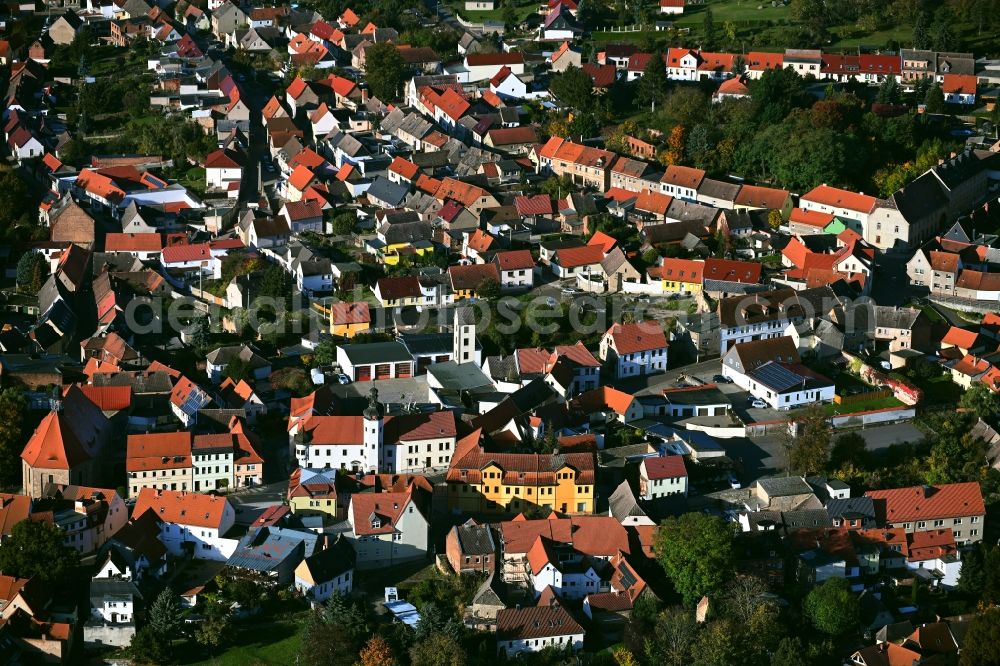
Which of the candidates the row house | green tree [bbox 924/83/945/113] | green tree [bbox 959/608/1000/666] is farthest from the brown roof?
green tree [bbox 924/83/945/113]

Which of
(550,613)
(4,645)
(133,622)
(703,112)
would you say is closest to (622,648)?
(550,613)

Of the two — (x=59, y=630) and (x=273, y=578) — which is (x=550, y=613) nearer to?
(x=273, y=578)

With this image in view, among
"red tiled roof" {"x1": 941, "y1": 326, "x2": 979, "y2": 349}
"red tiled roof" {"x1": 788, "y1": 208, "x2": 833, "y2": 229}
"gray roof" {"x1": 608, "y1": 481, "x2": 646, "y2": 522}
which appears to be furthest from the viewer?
"red tiled roof" {"x1": 788, "y1": 208, "x2": 833, "y2": 229}

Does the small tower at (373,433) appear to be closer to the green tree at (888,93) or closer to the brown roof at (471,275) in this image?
the brown roof at (471,275)

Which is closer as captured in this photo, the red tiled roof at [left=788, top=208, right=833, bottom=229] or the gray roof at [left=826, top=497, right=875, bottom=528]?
the gray roof at [left=826, top=497, right=875, bottom=528]

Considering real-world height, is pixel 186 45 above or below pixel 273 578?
above

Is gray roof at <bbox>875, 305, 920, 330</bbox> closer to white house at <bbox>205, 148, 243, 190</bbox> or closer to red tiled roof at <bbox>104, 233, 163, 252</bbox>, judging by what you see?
red tiled roof at <bbox>104, 233, 163, 252</bbox>

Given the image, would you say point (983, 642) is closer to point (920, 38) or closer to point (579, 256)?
point (579, 256)
